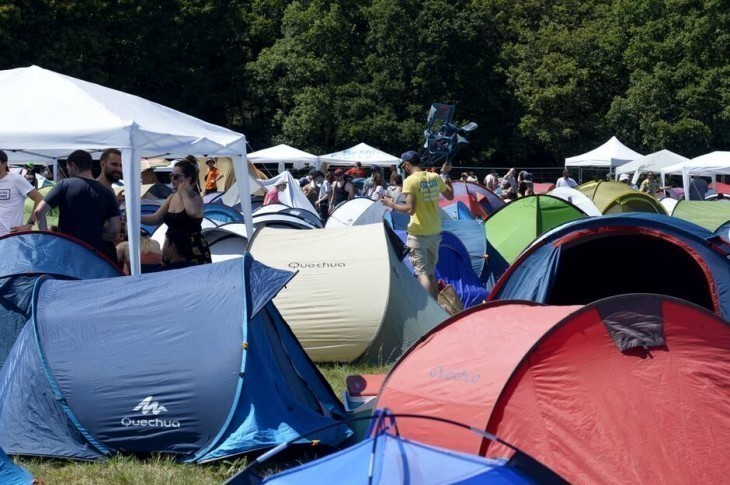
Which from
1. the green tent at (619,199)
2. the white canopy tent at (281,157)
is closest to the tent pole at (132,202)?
the green tent at (619,199)

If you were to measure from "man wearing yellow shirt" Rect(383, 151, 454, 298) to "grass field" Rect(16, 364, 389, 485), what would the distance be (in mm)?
4443

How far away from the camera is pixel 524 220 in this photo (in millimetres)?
13648

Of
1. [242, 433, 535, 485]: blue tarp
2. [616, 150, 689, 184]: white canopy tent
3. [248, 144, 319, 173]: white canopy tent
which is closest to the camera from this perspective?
[242, 433, 535, 485]: blue tarp

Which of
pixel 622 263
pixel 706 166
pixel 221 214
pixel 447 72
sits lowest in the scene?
pixel 706 166

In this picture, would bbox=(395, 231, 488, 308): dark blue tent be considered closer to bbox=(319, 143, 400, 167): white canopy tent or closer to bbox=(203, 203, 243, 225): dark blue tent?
bbox=(203, 203, 243, 225): dark blue tent

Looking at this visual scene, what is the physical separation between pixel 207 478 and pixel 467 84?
38.9 metres

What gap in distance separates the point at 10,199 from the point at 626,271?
5698 millimetres

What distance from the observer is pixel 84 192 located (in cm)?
792

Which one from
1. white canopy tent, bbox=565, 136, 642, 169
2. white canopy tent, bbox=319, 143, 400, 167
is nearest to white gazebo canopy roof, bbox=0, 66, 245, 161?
white canopy tent, bbox=319, 143, 400, 167

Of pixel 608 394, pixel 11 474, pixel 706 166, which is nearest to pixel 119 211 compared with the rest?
pixel 11 474

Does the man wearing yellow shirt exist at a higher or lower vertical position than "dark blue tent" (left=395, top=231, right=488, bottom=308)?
higher

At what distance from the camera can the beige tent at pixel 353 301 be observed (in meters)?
8.47

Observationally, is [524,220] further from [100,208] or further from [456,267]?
[100,208]

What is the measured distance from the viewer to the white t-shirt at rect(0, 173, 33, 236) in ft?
27.6
